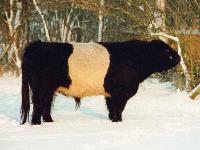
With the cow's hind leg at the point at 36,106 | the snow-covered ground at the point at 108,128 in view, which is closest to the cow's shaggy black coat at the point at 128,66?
the snow-covered ground at the point at 108,128

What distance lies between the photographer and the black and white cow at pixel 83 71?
913 centimetres

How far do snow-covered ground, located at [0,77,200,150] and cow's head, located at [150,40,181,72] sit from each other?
3.12 feet

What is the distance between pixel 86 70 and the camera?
9.29 m

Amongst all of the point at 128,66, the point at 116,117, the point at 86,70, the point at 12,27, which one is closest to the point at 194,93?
the point at 128,66

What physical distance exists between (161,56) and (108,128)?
228 centimetres

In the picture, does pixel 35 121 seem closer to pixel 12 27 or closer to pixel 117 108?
pixel 117 108

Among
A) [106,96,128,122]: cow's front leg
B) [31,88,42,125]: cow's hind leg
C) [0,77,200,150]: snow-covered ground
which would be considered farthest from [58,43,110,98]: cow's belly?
[0,77,200,150]: snow-covered ground

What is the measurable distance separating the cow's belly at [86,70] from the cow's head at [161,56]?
3.33 ft

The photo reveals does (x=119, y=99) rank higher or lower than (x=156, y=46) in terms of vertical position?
lower

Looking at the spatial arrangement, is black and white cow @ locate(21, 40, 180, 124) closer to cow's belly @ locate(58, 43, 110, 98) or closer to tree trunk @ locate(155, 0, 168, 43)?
cow's belly @ locate(58, 43, 110, 98)

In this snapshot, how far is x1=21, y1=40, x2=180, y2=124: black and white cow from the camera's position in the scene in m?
9.13

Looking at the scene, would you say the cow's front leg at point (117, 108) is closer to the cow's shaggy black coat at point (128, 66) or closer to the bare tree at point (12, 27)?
the cow's shaggy black coat at point (128, 66)

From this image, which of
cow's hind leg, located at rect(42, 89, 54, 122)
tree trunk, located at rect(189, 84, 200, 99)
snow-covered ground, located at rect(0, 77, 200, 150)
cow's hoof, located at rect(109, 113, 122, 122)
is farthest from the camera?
tree trunk, located at rect(189, 84, 200, 99)

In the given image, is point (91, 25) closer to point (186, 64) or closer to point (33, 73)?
point (186, 64)
